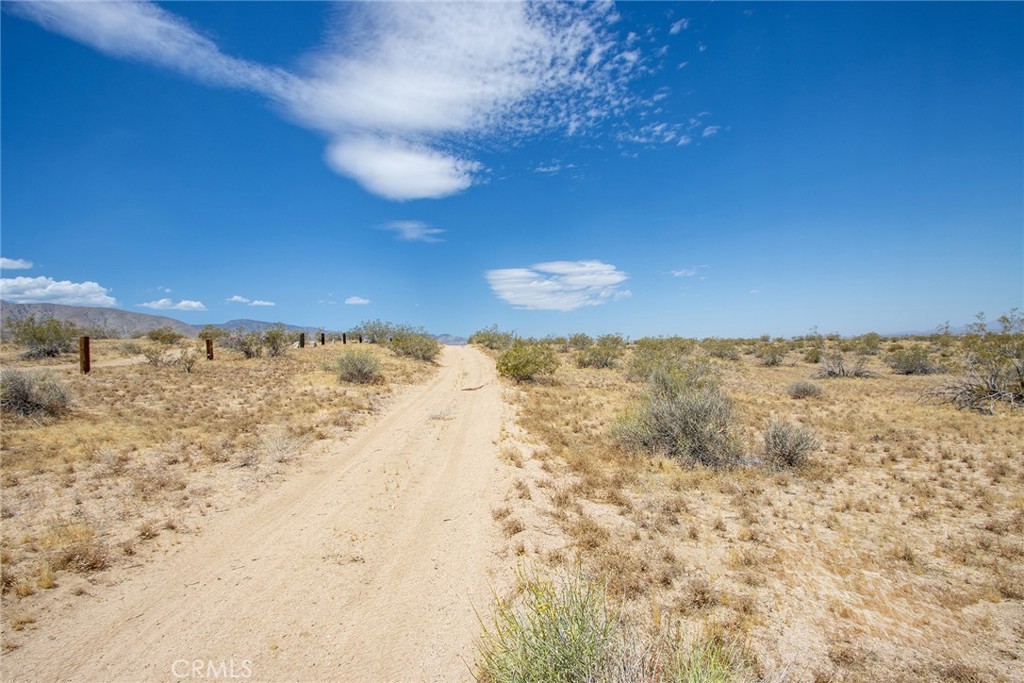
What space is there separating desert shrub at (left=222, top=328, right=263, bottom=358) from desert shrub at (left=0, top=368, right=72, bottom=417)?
57.9 feet

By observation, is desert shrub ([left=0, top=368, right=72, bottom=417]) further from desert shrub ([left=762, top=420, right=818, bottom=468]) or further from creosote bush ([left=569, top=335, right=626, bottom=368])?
creosote bush ([left=569, top=335, right=626, bottom=368])

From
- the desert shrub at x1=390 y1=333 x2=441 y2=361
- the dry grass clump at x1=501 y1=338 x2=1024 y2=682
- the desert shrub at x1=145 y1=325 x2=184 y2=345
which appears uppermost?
the desert shrub at x1=145 y1=325 x2=184 y2=345

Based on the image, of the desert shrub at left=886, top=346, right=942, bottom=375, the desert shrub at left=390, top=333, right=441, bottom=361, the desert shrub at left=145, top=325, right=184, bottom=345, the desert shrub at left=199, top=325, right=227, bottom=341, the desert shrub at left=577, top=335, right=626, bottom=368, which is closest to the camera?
the desert shrub at left=886, top=346, right=942, bottom=375

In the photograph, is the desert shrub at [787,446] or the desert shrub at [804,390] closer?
the desert shrub at [787,446]

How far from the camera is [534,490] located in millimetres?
7492

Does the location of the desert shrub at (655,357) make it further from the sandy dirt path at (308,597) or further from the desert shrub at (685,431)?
the sandy dirt path at (308,597)

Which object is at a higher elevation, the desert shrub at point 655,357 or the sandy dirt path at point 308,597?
the desert shrub at point 655,357

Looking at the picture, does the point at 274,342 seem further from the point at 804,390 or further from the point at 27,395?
the point at 804,390

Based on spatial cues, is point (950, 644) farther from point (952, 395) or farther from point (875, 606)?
point (952, 395)

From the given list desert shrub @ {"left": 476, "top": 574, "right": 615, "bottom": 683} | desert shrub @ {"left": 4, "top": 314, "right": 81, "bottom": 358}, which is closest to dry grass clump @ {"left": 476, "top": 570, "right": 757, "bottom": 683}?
desert shrub @ {"left": 476, "top": 574, "right": 615, "bottom": 683}

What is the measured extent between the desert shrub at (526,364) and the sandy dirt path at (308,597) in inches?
480

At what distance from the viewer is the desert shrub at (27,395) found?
34.5 ft

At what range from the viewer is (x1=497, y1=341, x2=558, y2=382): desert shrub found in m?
20.1

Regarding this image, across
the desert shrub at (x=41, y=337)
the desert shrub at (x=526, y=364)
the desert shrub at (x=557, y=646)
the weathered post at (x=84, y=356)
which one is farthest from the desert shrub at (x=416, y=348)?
the desert shrub at (x=557, y=646)
